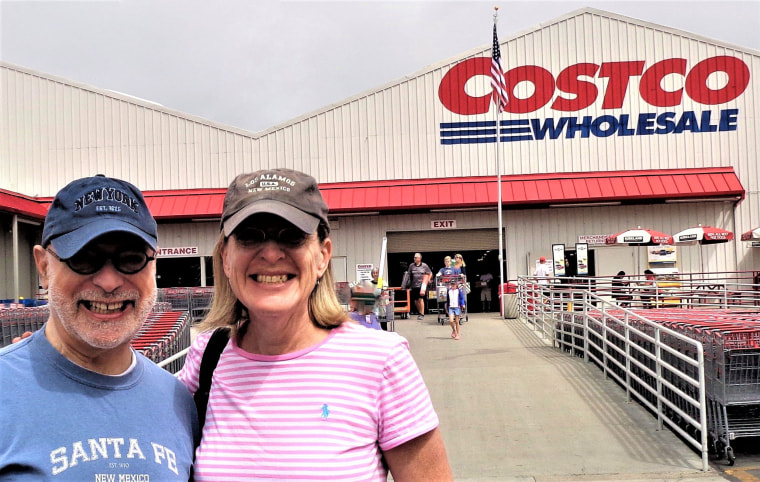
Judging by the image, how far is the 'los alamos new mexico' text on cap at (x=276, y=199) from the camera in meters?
2.15

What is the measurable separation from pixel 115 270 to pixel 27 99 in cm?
2698

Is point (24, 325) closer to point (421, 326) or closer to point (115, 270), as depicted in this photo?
point (421, 326)

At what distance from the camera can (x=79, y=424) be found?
1.87 metres

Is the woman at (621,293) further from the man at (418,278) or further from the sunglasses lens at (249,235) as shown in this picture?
the sunglasses lens at (249,235)

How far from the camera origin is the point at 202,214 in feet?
77.8

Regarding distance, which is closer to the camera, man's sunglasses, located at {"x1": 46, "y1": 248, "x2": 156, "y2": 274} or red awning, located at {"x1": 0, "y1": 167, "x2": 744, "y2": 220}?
man's sunglasses, located at {"x1": 46, "y1": 248, "x2": 156, "y2": 274}

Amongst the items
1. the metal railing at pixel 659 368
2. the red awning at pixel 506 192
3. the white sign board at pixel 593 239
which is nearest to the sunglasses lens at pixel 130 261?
the metal railing at pixel 659 368

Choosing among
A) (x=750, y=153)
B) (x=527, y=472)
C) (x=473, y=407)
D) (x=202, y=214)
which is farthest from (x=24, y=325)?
(x=750, y=153)

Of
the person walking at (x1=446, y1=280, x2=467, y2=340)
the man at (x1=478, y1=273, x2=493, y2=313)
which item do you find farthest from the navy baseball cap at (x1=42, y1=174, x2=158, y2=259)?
the man at (x1=478, y1=273, x2=493, y2=313)

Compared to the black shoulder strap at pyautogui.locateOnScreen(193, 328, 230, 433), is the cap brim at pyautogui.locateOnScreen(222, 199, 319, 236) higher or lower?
higher

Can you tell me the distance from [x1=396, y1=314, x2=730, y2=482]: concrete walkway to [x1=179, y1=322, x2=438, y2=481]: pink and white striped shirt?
499cm

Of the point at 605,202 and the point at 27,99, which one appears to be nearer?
the point at 605,202

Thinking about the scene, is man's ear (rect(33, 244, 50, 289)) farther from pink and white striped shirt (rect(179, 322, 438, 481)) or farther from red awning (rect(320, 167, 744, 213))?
red awning (rect(320, 167, 744, 213))

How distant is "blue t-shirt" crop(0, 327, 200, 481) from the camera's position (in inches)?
70.3
